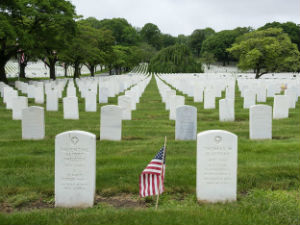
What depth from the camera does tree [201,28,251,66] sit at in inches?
3804

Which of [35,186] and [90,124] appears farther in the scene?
[90,124]

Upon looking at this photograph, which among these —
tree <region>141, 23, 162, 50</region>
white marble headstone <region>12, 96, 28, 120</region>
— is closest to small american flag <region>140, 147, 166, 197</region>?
white marble headstone <region>12, 96, 28, 120</region>

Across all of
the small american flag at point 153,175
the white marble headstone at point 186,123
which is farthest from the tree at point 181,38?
the small american flag at point 153,175

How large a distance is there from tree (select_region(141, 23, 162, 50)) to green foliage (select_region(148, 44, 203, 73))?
253 ft

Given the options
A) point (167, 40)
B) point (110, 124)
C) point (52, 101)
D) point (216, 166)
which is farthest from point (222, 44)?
point (216, 166)

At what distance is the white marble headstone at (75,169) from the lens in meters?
5.39

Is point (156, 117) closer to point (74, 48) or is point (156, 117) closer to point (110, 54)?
point (74, 48)

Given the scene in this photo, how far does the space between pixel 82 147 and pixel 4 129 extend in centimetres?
648

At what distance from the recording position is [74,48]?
38.2 metres

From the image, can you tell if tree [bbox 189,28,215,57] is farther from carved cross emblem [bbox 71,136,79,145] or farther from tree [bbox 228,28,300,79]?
carved cross emblem [bbox 71,136,79,145]

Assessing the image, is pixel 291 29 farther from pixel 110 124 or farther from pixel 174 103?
pixel 110 124

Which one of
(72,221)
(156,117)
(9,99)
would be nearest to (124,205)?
(72,221)

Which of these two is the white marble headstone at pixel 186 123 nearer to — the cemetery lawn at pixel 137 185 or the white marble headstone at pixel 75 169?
the cemetery lawn at pixel 137 185

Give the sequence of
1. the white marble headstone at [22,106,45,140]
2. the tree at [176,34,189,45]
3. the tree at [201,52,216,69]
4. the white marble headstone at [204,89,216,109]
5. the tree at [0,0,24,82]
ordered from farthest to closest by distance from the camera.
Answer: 1. the tree at [176,34,189,45]
2. the tree at [201,52,216,69]
3. the tree at [0,0,24,82]
4. the white marble headstone at [204,89,216,109]
5. the white marble headstone at [22,106,45,140]
